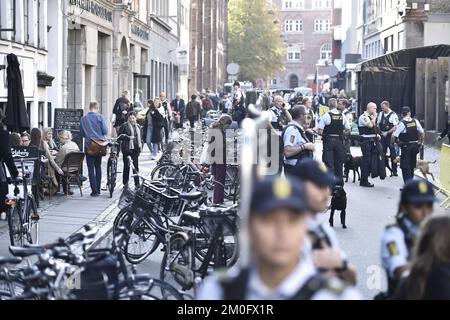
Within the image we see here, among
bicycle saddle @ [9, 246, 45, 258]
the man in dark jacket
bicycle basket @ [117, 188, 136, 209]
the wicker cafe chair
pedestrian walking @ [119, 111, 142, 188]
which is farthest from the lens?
the man in dark jacket

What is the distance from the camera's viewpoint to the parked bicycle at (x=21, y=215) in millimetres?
13055

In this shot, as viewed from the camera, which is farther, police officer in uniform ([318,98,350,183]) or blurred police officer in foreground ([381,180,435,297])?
police officer in uniform ([318,98,350,183])

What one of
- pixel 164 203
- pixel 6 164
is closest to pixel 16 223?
pixel 6 164

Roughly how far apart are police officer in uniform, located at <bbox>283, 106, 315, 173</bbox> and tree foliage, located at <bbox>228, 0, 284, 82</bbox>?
84490mm

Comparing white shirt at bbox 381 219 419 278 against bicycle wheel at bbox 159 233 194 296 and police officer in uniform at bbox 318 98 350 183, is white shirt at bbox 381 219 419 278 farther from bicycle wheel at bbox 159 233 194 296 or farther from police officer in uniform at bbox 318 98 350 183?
police officer in uniform at bbox 318 98 350 183

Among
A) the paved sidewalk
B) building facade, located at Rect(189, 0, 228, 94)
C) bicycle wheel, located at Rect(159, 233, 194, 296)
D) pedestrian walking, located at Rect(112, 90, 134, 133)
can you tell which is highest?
building facade, located at Rect(189, 0, 228, 94)

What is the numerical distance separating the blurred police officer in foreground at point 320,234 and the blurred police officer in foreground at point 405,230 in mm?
257

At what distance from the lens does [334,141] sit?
19.7 metres

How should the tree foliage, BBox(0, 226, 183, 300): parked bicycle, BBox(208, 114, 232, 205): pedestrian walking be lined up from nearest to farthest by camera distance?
BBox(0, 226, 183, 300): parked bicycle < BBox(208, 114, 232, 205): pedestrian walking < the tree foliage

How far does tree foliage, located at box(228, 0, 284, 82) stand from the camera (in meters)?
101

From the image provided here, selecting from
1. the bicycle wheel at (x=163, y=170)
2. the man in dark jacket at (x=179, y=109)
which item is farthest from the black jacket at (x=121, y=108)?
the man in dark jacket at (x=179, y=109)

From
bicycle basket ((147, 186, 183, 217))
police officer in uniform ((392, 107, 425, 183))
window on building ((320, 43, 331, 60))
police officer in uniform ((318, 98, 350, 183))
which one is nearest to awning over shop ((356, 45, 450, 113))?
police officer in uniform ((392, 107, 425, 183))

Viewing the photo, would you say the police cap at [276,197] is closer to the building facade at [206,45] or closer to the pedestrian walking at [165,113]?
the pedestrian walking at [165,113]

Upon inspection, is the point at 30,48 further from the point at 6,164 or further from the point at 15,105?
the point at 6,164
